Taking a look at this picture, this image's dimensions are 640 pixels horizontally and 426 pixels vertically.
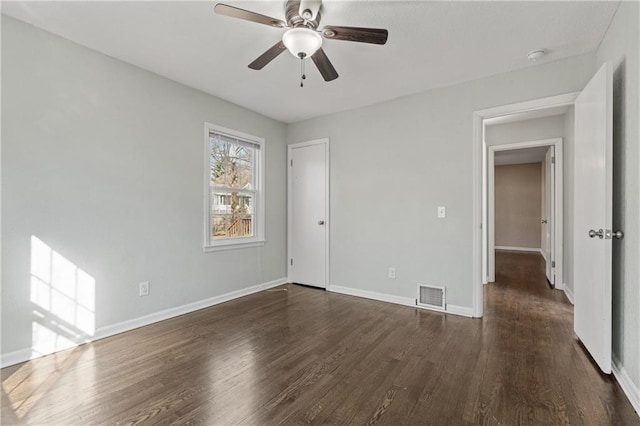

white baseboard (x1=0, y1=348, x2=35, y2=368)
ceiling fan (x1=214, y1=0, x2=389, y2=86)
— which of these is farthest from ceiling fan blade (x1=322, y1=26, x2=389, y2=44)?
white baseboard (x1=0, y1=348, x2=35, y2=368)

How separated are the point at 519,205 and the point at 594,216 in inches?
297

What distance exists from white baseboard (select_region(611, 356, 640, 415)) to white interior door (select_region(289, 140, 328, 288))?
3021mm

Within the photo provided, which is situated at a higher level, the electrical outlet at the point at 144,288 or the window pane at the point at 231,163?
the window pane at the point at 231,163

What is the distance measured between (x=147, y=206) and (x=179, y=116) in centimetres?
105

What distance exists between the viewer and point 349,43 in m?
2.54

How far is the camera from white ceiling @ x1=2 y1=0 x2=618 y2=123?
2117mm

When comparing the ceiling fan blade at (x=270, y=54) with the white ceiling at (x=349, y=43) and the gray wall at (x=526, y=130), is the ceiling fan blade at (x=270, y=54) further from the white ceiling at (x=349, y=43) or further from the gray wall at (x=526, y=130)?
the gray wall at (x=526, y=130)

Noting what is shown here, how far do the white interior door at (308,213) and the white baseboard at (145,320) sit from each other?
0.73 m

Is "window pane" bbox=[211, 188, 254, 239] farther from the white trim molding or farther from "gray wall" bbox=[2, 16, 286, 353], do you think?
the white trim molding

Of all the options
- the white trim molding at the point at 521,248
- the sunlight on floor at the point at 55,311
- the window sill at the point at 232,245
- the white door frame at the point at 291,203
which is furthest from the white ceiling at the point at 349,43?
the white trim molding at the point at 521,248

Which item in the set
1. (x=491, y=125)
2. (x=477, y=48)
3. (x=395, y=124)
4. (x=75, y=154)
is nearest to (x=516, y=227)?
(x=491, y=125)

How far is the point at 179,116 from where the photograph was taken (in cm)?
335

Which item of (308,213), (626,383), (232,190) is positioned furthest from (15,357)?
(626,383)

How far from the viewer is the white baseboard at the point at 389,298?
330 cm
